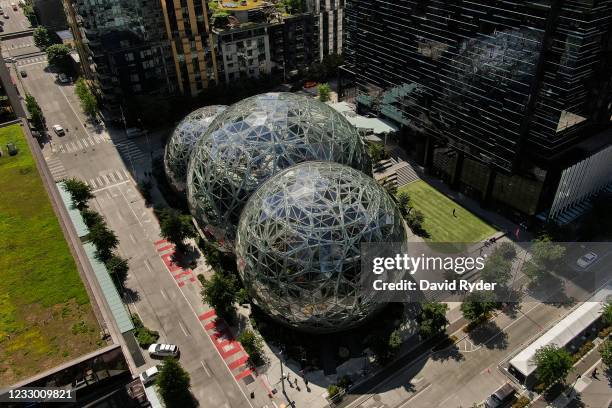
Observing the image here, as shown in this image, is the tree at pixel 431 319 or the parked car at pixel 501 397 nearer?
the parked car at pixel 501 397

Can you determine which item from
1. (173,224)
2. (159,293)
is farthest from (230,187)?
(159,293)

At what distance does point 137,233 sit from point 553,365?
62427 millimetres

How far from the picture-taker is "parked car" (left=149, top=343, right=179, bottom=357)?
190 ft

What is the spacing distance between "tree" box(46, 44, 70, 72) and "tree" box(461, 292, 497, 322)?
127 metres

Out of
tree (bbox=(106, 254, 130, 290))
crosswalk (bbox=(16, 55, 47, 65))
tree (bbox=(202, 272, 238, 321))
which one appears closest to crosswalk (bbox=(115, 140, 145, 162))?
tree (bbox=(106, 254, 130, 290))

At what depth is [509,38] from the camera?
64.8 m

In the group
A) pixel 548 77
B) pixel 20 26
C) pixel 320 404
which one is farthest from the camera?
pixel 20 26

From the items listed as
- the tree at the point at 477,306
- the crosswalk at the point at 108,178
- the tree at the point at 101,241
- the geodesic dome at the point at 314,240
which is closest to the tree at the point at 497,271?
the tree at the point at 477,306

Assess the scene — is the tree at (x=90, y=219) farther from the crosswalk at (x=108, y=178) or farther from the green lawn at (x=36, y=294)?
the green lawn at (x=36, y=294)

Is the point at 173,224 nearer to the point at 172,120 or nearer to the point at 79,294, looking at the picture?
the point at 79,294

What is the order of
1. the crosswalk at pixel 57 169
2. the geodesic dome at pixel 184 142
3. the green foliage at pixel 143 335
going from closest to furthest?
the green foliage at pixel 143 335, the geodesic dome at pixel 184 142, the crosswalk at pixel 57 169

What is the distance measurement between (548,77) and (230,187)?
44.4m

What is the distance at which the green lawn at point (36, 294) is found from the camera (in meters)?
37.6

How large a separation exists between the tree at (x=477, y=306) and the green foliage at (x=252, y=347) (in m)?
26.0
